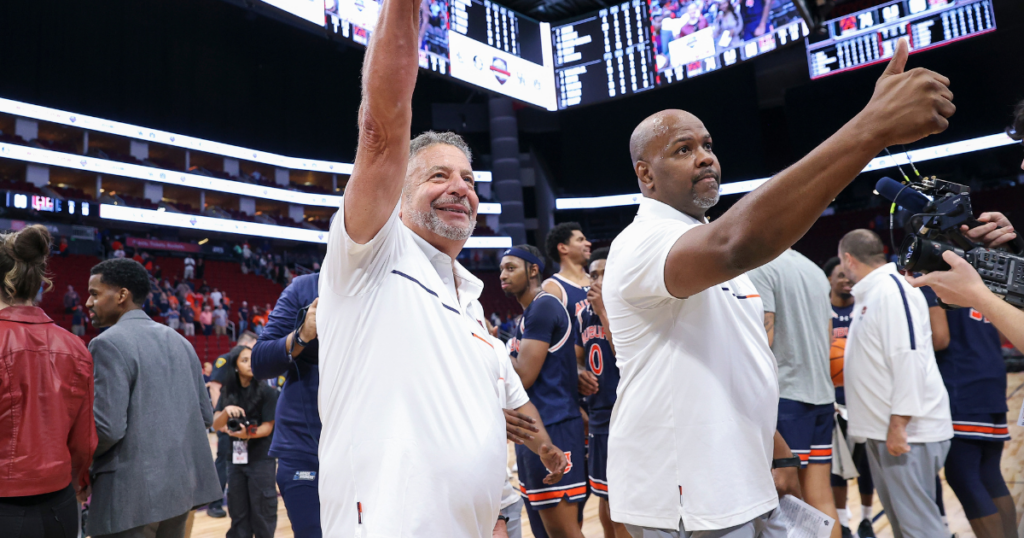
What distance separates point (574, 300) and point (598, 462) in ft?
3.39

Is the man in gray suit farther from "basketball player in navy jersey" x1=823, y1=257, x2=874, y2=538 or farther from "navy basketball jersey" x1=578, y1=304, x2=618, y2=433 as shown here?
"basketball player in navy jersey" x1=823, y1=257, x2=874, y2=538

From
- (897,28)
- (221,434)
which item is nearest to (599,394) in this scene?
(221,434)

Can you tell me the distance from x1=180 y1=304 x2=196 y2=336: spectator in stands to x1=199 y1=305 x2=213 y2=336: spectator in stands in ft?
0.77

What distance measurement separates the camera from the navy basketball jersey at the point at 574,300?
4.23m

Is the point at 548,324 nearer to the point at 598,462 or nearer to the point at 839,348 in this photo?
the point at 598,462

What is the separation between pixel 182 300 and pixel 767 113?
1857 centimetres

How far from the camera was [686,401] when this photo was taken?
1732mm

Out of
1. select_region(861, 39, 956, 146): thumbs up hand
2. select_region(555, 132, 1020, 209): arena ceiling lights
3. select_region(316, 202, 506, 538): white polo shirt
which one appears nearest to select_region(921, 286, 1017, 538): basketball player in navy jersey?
select_region(861, 39, 956, 146): thumbs up hand

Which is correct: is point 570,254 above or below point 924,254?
above

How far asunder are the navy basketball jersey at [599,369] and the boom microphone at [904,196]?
6.95 feet

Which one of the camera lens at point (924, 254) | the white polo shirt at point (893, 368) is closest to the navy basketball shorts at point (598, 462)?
the white polo shirt at point (893, 368)

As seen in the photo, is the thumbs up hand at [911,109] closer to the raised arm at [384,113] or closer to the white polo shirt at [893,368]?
the raised arm at [384,113]

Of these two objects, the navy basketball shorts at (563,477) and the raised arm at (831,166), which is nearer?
the raised arm at (831,166)

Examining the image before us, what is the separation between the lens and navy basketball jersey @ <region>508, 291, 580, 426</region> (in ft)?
12.1
